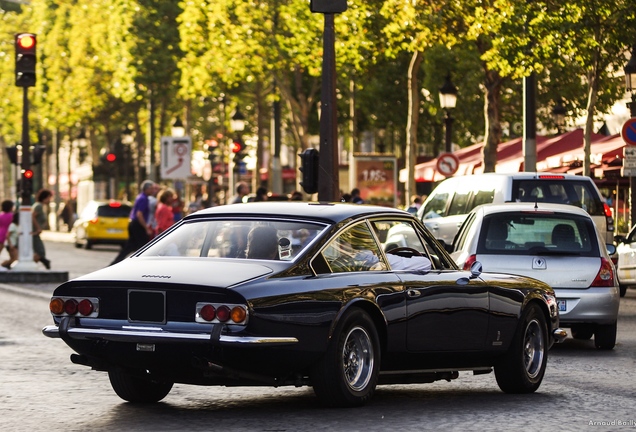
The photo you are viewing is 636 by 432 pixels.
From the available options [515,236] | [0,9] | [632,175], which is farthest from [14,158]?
[0,9]

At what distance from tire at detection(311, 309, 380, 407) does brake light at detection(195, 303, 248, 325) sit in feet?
2.44

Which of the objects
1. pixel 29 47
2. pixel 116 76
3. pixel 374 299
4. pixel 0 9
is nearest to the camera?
pixel 374 299

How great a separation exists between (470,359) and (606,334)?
15.0 feet

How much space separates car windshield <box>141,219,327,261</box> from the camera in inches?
403

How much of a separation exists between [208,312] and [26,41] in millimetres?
18665

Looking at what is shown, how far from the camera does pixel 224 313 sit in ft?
30.9

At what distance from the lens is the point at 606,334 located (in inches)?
621

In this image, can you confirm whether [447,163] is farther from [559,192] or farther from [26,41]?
[559,192]

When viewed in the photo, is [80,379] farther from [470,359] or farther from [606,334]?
[606,334]

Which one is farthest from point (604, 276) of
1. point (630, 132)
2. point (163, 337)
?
point (630, 132)

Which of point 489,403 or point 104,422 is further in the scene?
point 489,403

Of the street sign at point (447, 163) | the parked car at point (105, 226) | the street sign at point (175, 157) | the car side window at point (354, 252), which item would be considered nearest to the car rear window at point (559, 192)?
the car side window at point (354, 252)

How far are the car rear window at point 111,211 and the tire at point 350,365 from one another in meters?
39.9

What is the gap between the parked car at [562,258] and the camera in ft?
51.4
